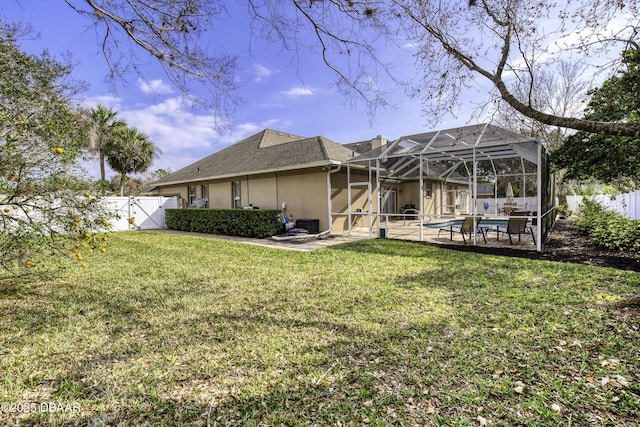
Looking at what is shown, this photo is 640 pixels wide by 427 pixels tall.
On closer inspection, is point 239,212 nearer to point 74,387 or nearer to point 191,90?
point 191,90

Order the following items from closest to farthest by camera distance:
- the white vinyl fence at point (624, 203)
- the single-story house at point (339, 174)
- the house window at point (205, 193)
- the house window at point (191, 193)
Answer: the single-story house at point (339, 174), the white vinyl fence at point (624, 203), the house window at point (205, 193), the house window at point (191, 193)

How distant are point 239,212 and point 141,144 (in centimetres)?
1774

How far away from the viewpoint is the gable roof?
13630 mm

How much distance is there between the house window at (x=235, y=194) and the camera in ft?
58.1

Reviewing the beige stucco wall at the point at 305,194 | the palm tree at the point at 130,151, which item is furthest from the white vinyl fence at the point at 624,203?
the palm tree at the point at 130,151

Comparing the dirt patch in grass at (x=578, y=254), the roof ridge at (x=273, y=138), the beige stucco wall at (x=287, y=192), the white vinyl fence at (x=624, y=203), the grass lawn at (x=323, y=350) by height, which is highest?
the roof ridge at (x=273, y=138)

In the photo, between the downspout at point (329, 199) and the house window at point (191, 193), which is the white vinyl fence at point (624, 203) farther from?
the house window at point (191, 193)

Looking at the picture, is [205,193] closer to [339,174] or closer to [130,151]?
[130,151]

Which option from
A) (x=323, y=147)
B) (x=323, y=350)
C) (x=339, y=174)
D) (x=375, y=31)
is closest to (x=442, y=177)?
(x=339, y=174)

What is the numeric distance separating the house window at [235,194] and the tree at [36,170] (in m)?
12.9

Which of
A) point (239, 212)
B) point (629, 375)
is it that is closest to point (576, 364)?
point (629, 375)

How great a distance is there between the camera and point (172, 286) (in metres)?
5.88

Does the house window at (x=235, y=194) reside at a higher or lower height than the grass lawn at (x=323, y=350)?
higher

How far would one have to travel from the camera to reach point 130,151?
2478 cm
